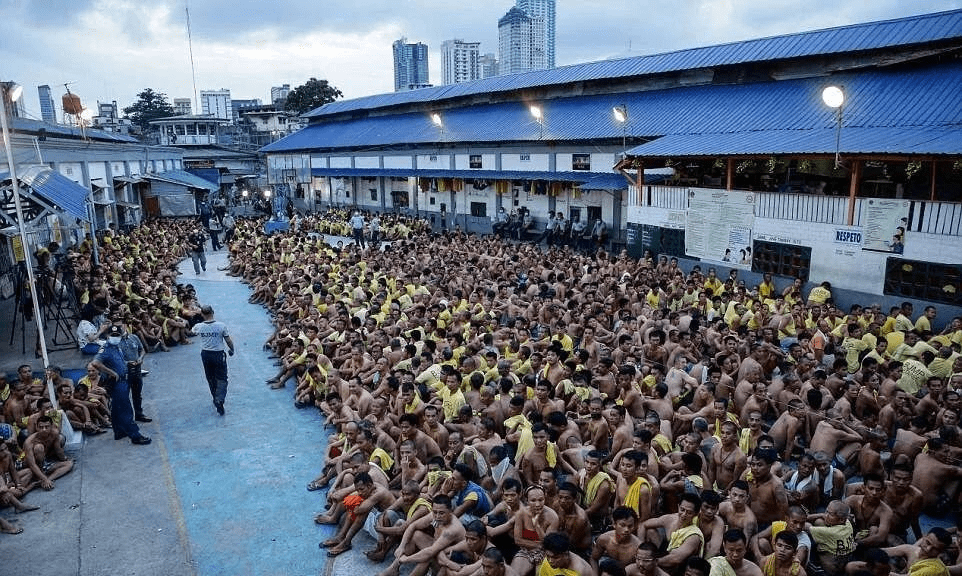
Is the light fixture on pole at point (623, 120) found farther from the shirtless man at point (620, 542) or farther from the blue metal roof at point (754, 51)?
the shirtless man at point (620, 542)

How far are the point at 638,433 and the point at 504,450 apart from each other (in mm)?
1442

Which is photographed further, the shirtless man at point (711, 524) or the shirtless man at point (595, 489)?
the shirtless man at point (595, 489)

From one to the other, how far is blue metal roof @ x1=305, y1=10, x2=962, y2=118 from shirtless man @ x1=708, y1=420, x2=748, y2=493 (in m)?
16.2

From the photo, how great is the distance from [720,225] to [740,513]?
12.4 m

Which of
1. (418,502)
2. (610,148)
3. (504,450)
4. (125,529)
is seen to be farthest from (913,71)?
(125,529)

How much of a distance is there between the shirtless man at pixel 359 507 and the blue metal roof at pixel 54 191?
903cm

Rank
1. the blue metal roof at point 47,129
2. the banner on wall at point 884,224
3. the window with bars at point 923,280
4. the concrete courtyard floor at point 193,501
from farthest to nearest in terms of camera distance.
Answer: the blue metal roof at point 47,129, the banner on wall at point 884,224, the window with bars at point 923,280, the concrete courtyard floor at point 193,501

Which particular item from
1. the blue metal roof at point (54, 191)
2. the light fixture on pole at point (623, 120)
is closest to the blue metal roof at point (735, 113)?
the light fixture on pole at point (623, 120)

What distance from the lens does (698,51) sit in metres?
24.5

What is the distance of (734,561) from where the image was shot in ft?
16.1

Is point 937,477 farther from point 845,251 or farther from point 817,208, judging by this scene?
point 817,208

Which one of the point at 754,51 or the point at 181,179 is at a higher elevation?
the point at 754,51

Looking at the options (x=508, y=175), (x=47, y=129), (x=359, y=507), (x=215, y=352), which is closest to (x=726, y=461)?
(x=359, y=507)

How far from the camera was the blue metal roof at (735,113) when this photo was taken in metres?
16.2
